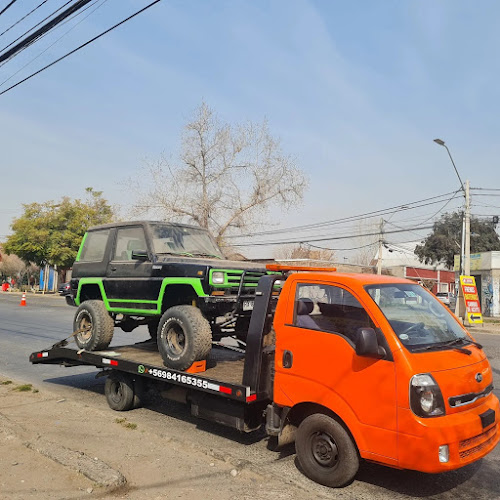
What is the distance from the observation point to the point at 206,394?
212 inches

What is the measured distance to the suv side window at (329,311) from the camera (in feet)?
14.2

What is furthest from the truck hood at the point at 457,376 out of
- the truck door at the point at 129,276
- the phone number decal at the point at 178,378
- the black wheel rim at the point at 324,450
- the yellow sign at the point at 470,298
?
the yellow sign at the point at 470,298

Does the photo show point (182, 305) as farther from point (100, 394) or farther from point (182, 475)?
point (100, 394)

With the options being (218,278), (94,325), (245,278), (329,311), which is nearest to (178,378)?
(218,278)

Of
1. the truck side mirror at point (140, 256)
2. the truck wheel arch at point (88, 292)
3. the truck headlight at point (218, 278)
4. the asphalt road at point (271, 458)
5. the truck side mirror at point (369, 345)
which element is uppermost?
the truck side mirror at point (140, 256)

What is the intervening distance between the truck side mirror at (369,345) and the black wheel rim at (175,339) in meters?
2.57

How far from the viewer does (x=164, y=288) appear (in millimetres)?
6297

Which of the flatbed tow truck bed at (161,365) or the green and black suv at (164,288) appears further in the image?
the green and black suv at (164,288)

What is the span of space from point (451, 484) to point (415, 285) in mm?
1858

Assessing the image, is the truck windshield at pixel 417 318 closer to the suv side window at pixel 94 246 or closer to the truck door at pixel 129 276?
the truck door at pixel 129 276

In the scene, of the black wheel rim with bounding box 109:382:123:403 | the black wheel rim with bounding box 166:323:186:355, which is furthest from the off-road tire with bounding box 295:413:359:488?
the black wheel rim with bounding box 109:382:123:403

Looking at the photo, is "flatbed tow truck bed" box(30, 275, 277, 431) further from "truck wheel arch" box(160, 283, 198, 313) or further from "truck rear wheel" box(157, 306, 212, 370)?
"truck wheel arch" box(160, 283, 198, 313)

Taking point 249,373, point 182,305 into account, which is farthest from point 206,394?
point 182,305

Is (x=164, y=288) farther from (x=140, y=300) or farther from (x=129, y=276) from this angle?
(x=129, y=276)
